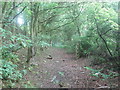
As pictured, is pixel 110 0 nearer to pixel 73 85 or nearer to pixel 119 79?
pixel 119 79

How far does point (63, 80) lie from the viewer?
5.68 metres

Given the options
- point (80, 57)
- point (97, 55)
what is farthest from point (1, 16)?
point (80, 57)

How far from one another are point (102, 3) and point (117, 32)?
2278 mm

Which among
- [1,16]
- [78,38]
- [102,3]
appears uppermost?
[102,3]

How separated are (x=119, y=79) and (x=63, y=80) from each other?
271cm

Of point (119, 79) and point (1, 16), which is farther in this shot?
point (119, 79)

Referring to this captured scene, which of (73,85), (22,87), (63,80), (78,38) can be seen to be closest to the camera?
(22,87)

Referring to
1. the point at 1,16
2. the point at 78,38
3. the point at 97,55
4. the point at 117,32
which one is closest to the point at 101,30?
the point at 117,32

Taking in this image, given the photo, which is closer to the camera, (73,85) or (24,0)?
(73,85)

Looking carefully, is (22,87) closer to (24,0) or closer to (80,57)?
(24,0)

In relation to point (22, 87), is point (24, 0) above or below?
above

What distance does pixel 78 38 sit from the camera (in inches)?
395

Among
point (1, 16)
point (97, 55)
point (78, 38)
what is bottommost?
point (97, 55)

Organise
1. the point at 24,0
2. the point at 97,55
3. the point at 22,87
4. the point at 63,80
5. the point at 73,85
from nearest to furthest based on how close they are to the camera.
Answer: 1. the point at 22,87
2. the point at 73,85
3. the point at 63,80
4. the point at 24,0
5. the point at 97,55
